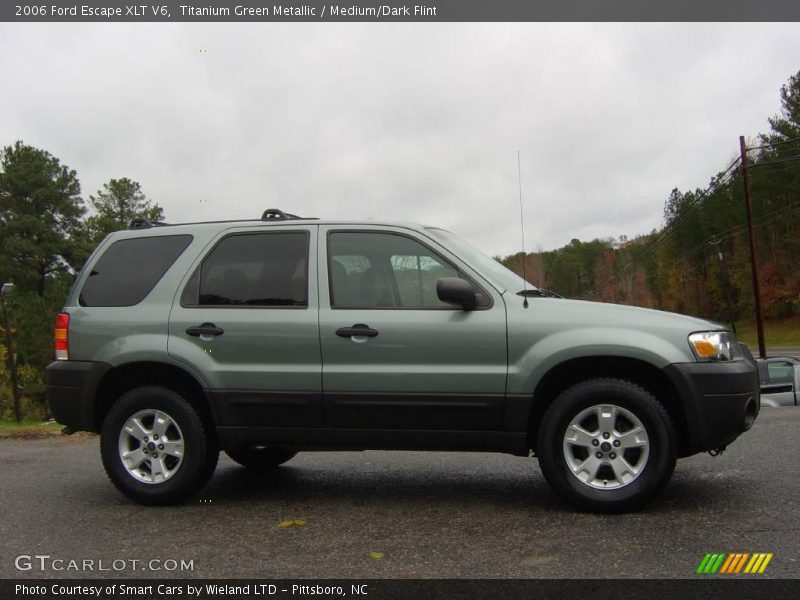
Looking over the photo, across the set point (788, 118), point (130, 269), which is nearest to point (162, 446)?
point (130, 269)

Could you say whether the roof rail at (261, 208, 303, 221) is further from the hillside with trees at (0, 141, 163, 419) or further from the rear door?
the hillside with trees at (0, 141, 163, 419)

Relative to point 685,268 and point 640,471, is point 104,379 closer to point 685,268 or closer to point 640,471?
point 640,471

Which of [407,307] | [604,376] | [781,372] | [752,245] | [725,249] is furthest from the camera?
[725,249]

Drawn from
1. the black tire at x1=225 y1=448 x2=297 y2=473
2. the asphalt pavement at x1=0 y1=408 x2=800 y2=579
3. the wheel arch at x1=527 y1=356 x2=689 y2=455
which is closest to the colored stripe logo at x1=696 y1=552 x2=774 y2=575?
the asphalt pavement at x1=0 y1=408 x2=800 y2=579

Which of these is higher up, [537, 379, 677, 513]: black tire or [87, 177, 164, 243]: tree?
[87, 177, 164, 243]: tree

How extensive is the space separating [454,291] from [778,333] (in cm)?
6267

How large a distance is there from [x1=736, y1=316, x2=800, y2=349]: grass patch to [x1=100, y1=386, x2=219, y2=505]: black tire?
181 ft

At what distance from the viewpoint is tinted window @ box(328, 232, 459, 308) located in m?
5.02

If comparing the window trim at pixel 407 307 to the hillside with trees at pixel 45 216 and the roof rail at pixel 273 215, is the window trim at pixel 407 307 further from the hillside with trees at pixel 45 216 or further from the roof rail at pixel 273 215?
the hillside with trees at pixel 45 216

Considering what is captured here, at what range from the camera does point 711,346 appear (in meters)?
4.63

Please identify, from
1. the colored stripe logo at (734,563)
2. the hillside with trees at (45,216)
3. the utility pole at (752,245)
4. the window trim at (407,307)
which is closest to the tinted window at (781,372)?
the window trim at (407,307)

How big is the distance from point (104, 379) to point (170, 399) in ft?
1.89
